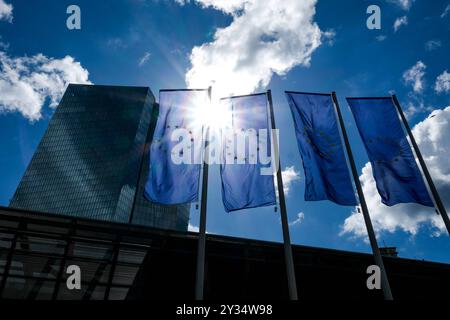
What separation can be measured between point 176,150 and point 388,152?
10231 millimetres

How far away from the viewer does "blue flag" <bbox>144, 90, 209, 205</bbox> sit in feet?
42.8

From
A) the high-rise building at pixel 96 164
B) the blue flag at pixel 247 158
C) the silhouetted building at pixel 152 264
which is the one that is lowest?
the silhouetted building at pixel 152 264

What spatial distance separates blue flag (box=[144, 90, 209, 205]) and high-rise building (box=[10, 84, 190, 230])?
98.5 metres

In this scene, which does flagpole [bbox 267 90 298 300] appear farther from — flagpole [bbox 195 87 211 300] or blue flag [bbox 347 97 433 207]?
blue flag [bbox 347 97 433 207]

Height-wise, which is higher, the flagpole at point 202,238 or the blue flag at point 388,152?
the blue flag at point 388,152

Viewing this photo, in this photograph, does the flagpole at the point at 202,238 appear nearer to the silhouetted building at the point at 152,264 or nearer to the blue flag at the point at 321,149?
the silhouetted building at the point at 152,264

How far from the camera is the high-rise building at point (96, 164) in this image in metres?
113

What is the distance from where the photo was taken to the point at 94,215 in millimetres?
107688

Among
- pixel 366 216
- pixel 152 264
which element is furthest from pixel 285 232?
pixel 152 264

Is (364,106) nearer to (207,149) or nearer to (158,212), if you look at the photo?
(207,149)

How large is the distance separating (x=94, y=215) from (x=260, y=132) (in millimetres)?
107603

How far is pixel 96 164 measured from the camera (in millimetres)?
120625

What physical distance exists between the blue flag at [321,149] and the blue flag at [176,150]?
4867 mm

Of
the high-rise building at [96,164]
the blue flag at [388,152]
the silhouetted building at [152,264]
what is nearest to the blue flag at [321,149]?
the blue flag at [388,152]
